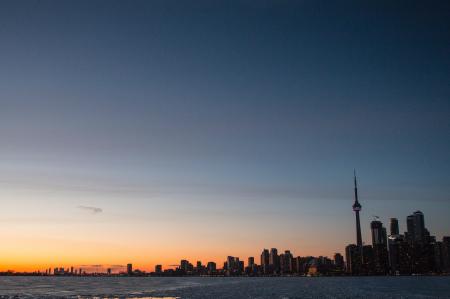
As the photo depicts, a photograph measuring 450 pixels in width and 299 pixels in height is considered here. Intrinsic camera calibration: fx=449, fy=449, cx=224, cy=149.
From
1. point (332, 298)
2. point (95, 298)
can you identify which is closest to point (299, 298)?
point (332, 298)

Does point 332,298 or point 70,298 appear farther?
point 332,298

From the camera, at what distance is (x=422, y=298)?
369ft

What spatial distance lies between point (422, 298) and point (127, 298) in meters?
72.5

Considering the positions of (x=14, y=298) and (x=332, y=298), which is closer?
(x=14, y=298)

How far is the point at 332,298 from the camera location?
10869 cm

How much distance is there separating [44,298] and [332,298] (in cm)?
6704

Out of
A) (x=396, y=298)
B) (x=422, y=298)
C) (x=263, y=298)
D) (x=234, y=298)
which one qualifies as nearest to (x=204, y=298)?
(x=234, y=298)

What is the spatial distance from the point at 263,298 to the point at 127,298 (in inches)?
1246

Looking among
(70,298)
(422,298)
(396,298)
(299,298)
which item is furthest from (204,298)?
(422,298)

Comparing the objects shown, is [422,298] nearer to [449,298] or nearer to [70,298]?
[449,298]

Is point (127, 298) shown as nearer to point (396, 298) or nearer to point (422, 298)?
point (396, 298)

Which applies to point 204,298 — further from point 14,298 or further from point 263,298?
point 14,298

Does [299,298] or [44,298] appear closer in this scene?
[44,298]

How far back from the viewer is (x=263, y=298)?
106m
